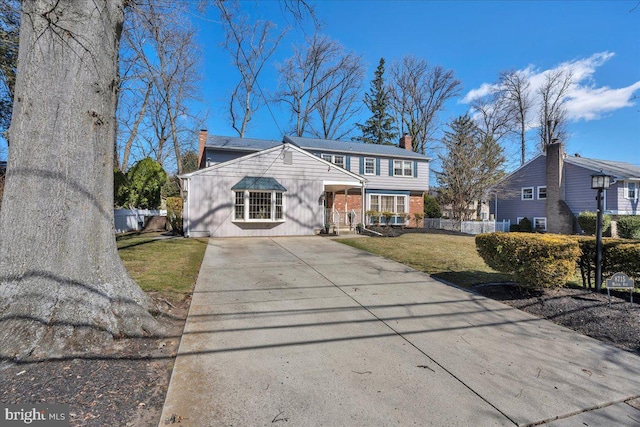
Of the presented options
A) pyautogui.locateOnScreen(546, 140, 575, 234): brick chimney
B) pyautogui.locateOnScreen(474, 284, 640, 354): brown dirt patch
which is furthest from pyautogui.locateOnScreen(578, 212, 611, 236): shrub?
pyautogui.locateOnScreen(474, 284, 640, 354): brown dirt patch

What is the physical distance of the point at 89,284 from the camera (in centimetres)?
319

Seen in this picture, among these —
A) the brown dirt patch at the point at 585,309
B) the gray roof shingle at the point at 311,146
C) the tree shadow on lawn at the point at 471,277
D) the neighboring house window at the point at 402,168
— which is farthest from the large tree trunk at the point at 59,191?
the neighboring house window at the point at 402,168

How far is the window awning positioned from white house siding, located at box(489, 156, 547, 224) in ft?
56.6

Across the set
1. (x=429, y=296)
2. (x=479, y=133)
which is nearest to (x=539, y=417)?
(x=429, y=296)

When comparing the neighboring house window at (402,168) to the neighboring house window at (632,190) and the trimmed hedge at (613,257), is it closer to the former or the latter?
the neighboring house window at (632,190)

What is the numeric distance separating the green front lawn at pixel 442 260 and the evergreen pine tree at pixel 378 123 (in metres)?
26.7

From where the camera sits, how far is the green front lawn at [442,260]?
22.2 feet

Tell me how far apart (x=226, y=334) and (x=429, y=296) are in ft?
11.4

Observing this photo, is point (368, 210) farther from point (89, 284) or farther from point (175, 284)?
point (89, 284)

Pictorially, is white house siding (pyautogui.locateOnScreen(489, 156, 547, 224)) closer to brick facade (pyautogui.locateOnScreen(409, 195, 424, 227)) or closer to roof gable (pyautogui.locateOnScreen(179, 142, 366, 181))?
brick facade (pyautogui.locateOnScreen(409, 195, 424, 227))

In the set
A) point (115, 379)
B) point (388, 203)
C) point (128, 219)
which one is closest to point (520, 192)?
point (388, 203)

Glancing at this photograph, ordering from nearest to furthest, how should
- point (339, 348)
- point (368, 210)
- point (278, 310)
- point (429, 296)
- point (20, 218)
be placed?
point (20, 218), point (339, 348), point (278, 310), point (429, 296), point (368, 210)

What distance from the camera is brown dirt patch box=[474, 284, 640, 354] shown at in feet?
12.6

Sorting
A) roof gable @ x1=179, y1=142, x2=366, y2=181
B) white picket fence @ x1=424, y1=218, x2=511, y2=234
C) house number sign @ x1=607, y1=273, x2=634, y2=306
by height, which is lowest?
house number sign @ x1=607, y1=273, x2=634, y2=306
